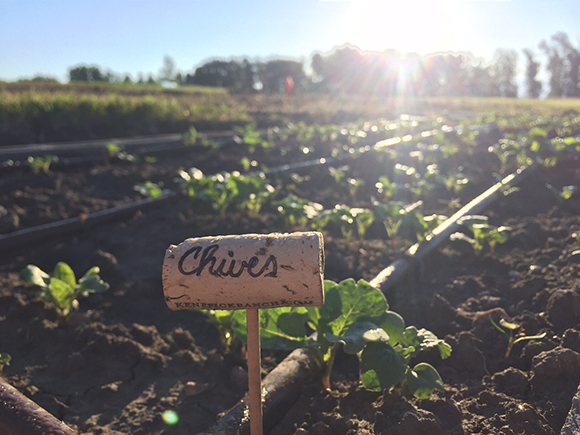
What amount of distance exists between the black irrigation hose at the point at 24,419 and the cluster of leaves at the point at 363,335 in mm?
691

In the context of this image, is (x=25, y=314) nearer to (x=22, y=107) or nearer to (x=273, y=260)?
(x=273, y=260)

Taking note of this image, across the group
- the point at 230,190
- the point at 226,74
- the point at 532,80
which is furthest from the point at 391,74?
the point at 230,190

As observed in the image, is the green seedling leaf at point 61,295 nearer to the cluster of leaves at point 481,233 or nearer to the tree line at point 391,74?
the cluster of leaves at point 481,233

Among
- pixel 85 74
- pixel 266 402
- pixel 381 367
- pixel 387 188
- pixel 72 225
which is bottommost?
pixel 266 402

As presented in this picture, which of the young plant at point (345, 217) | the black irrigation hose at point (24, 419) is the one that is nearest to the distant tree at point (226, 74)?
the young plant at point (345, 217)

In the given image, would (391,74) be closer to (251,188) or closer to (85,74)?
(85,74)

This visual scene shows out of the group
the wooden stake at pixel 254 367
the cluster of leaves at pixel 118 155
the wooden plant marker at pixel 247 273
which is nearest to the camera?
the wooden plant marker at pixel 247 273

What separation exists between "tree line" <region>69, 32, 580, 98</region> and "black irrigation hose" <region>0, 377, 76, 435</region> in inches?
1379

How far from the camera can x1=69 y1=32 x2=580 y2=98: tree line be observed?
46.0m

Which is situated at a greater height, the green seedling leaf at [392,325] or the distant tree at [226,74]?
the distant tree at [226,74]

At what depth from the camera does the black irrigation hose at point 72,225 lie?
3618 millimetres

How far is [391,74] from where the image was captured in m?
51.9

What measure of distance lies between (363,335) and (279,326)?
335 millimetres

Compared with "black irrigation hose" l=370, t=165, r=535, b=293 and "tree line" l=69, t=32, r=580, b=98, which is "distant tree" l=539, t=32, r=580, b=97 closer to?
"tree line" l=69, t=32, r=580, b=98
